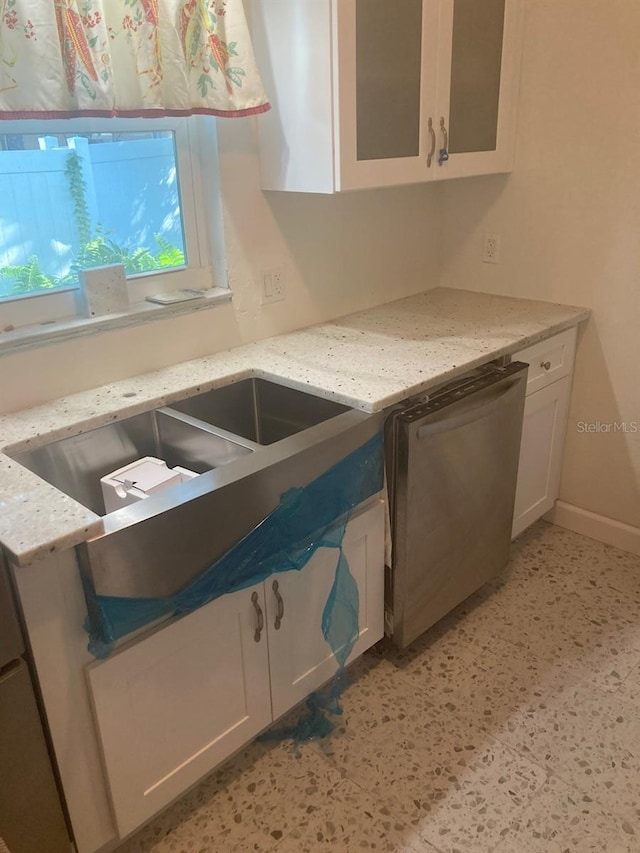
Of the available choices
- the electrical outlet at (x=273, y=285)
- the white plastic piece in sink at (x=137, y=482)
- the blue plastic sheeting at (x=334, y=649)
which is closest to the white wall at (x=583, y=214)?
the electrical outlet at (x=273, y=285)

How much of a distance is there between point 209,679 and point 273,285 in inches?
48.9

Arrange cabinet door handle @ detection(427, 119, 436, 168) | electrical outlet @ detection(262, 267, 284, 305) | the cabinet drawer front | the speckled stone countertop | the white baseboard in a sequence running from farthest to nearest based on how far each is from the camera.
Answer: the white baseboard < electrical outlet @ detection(262, 267, 284, 305) < cabinet door handle @ detection(427, 119, 436, 168) < the cabinet drawer front < the speckled stone countertop

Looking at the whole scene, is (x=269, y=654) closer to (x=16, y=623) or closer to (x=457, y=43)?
(x=16, y=623)

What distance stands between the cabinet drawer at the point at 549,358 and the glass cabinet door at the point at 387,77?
76 cm

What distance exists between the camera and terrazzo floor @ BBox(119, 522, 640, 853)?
162cm

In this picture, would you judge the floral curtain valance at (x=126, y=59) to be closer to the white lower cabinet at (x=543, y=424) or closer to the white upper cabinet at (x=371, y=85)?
the white upper cabinet at (x=371, y=85)

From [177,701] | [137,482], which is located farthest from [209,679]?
[137,482]

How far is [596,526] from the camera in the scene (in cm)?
271

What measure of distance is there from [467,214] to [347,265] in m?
0.61

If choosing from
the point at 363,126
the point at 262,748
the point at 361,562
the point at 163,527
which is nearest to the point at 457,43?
the point at 363,126

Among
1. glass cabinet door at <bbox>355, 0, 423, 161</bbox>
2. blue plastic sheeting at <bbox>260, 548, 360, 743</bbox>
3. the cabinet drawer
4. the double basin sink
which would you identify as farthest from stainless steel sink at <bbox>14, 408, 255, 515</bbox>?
the cabinet drawer

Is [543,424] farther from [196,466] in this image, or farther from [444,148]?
[196,466]

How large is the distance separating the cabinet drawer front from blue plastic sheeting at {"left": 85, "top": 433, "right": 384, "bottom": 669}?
59mm

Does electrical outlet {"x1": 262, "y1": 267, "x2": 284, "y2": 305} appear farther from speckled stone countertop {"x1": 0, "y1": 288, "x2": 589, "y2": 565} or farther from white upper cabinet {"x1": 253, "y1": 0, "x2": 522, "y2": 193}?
white upper cabinet {"x1": 253, "y1": 0, "x2": 522, "y2": 193}
